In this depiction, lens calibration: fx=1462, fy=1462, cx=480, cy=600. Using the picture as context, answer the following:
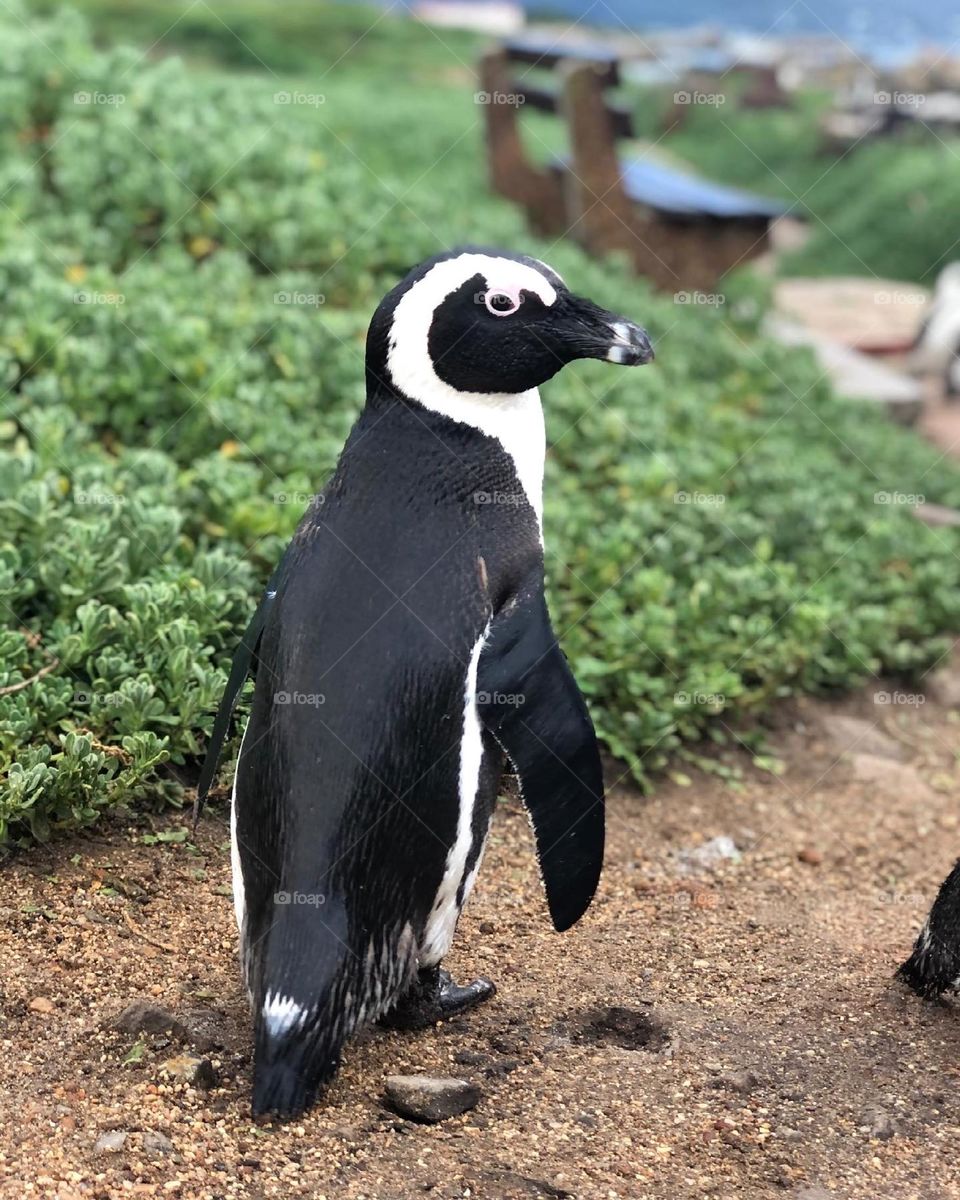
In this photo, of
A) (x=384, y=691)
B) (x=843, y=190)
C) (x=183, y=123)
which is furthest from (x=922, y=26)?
(x=384, y=691)

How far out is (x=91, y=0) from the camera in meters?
17.7

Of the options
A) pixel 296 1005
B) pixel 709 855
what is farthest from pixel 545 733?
pixel 709 855

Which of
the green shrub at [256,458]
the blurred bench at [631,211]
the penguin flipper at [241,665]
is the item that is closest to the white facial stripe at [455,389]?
the penguin flipper at [241,665]

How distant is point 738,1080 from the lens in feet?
8.32

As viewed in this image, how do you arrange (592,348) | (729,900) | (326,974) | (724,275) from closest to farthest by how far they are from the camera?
(326,974), (592,348), (729,900), (724,275)

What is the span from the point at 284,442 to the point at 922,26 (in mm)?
9784

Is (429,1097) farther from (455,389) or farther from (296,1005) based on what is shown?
(455,389)

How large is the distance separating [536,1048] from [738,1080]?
1.20 ft

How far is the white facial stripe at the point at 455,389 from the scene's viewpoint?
2453mm

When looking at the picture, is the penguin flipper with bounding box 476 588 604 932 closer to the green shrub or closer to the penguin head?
the penguin head

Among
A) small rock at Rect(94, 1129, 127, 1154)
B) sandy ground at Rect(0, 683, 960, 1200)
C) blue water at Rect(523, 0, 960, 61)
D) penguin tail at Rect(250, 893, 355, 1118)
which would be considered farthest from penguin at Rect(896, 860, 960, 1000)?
blue water at Rect(523, 0, 960, 61)

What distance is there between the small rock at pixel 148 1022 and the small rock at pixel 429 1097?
15.7 inches

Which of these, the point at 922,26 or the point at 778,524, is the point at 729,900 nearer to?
the point at 778,524

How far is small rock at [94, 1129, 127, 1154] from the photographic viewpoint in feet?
7.30
